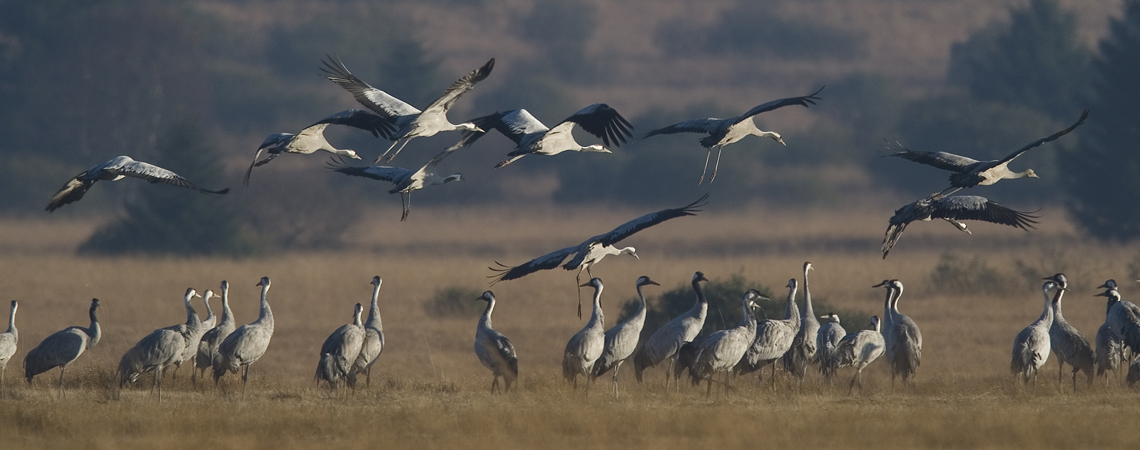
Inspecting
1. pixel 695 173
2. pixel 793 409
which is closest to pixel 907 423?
pixel 793 409

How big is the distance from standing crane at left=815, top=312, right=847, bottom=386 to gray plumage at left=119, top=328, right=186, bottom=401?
5824 mm

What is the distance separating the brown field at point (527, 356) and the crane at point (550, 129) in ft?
7.49

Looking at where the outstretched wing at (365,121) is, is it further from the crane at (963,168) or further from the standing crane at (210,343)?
the crane at (963,168)

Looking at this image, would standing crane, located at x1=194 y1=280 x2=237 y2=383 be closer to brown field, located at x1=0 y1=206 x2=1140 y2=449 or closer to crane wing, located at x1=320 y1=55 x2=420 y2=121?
brown field, located at x1=0 y1=206 x2=1140 y2=449

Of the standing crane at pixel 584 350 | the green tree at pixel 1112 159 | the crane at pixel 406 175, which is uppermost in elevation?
the green tree at pixel 1112 159

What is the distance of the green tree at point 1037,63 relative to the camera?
183 feet

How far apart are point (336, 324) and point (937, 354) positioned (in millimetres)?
8999

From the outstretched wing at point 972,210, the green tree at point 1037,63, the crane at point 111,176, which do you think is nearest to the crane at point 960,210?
the outstretched wing at point 972,210

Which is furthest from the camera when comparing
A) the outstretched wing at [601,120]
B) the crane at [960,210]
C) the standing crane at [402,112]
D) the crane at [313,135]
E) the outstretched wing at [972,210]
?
the outstretched wing at [601,120]

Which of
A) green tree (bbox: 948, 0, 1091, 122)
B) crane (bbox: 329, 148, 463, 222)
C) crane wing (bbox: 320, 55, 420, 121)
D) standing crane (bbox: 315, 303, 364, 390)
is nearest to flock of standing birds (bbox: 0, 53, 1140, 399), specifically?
standing crane (bbox: 315, 303, 364, 390)

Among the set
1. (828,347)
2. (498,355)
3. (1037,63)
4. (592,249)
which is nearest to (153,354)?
(498,355)

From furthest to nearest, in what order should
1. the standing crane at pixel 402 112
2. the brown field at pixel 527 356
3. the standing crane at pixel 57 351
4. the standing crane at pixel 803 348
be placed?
the standing crane at pixel 803 348 < the standing crane at pixel 402 112 < the standing crane at pixel 57 351 < the brown field at pixel 527 356

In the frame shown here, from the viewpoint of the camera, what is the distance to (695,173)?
1965 inches

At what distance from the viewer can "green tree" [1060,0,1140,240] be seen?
36.2 meters
